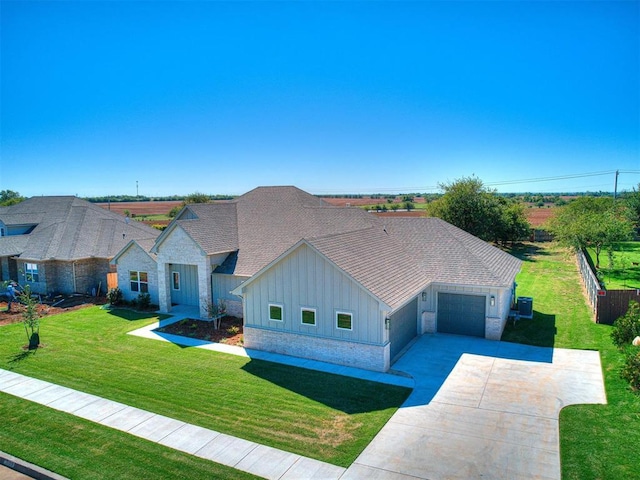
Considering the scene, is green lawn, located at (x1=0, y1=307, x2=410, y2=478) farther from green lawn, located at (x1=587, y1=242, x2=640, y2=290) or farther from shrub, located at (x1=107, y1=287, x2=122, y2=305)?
green lawn, located at (x1=587, y1=242, x2=640, y2=290)

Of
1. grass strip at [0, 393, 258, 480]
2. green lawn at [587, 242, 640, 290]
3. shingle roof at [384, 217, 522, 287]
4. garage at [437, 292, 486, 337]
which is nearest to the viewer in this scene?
grass strip at [0, 393, 258, 480]

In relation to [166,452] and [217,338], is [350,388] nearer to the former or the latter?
[166,452]


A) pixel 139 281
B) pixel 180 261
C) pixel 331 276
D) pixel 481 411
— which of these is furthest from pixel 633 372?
pixel 139 281

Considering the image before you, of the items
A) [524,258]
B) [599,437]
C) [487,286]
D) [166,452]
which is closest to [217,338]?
[166,452]

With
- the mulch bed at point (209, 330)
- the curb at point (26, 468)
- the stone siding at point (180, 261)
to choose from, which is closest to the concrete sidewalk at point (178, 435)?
the curb at point (26, 468)

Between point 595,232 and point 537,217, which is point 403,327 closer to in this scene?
point 595,232

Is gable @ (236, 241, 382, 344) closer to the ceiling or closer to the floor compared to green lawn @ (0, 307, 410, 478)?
closer to the ceiling

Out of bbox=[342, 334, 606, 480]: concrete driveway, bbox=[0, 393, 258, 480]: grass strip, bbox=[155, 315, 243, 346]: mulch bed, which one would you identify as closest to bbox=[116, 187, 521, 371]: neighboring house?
bbox=[155, 315, 243, 346]: mulch bed
